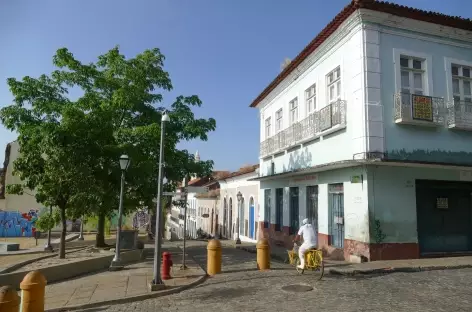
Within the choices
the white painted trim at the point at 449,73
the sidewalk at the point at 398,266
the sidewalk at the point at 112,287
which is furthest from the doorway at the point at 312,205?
the sidewalk at the point at 112,287

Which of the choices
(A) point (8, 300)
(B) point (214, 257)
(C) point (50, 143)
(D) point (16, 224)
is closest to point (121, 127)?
(C) point (50, 143)

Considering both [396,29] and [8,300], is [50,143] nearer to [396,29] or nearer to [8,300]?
[8,300]

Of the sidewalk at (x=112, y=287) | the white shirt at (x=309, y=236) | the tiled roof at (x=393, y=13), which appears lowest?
the sidewalk at (x=112, y=287)

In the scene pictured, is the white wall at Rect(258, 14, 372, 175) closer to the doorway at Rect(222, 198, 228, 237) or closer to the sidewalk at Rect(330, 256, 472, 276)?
the sidewalk at Rect(330, 256, 472, 276)

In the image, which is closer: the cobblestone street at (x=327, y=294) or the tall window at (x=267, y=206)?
the cobblestone street at (x=327, y=294)

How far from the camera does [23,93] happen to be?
1316cm

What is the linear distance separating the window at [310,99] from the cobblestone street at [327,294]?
27.2 ft

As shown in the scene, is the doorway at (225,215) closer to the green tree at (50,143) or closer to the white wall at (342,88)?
the white wall at (342,88)

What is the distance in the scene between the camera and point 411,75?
12758 mm

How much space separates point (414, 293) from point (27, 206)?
95.0ft

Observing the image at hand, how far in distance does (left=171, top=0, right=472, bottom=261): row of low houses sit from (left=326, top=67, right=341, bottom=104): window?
0.04m

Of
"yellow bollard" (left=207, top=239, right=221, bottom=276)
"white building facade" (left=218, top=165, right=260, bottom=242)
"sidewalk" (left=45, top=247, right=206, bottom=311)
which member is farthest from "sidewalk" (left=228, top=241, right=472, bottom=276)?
"white building facade" (left=218, top=165, right=260, bottom=242)

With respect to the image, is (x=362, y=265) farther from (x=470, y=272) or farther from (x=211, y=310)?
(x=211, y=310)

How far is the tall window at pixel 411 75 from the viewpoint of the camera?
498 inches
